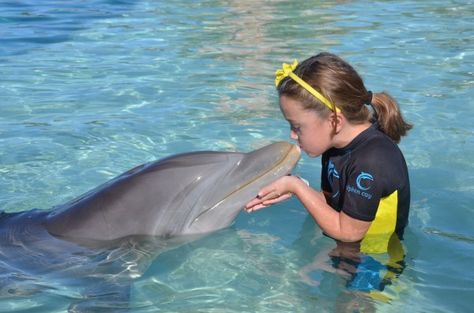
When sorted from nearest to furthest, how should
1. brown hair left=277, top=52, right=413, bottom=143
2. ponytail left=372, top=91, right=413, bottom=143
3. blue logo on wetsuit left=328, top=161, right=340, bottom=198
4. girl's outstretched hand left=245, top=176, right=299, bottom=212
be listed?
brown hair left=277, top=52, right=413, bottom=143
girl's outstretched hand left=245, top=176, right=299, bottom=212
ponytail left=372, top=91, right=413, bottom=143
blue logo on wetsuit left=328, top=161, right=340, bottom=198

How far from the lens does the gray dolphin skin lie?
4828 mm

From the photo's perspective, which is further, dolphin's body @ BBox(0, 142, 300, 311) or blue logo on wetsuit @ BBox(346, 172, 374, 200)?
dolphin's body @ BBox(0, 142, 300, 311)

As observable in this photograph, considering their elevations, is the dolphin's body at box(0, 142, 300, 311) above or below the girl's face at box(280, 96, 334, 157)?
below

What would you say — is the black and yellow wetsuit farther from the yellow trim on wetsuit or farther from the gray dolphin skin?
the gray dolphin skin

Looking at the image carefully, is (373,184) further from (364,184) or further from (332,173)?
(332,173)

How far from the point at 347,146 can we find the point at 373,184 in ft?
1.14

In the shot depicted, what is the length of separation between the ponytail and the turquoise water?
2.95ft

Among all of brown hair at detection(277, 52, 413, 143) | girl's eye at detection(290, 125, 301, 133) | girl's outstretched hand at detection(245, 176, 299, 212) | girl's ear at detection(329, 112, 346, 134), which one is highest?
brown hair at detection(277, 52, 413, 143)

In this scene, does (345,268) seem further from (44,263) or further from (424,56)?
(424,56)

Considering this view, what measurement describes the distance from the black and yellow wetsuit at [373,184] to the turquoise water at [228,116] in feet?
1.17

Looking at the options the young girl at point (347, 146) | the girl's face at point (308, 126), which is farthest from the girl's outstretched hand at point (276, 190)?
the girl's face at point (308, 126)

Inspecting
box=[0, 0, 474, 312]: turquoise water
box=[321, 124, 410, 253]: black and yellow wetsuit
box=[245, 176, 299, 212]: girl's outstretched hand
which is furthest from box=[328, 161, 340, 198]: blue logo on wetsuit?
box=[0, 0, 474, 312]: turquoise water

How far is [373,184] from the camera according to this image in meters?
4.59

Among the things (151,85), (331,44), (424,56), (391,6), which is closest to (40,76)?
(151,85)
